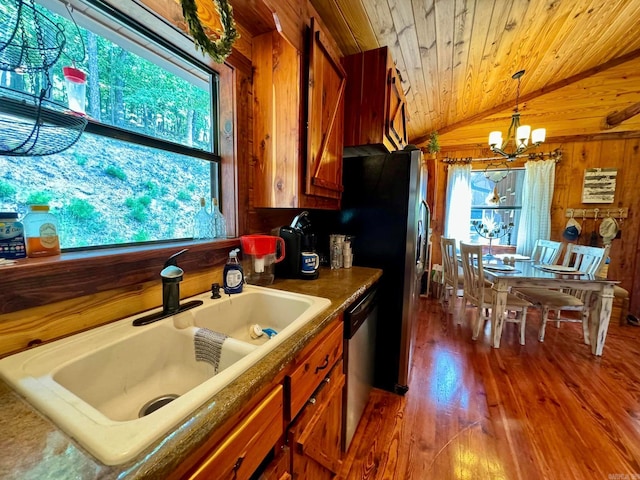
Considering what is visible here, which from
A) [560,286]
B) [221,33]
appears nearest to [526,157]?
[560,286]

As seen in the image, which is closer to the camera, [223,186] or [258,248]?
[258,248]

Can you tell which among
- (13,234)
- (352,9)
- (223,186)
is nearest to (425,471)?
(223,186)

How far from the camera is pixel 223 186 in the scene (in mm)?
1442

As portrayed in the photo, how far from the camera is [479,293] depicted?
2.67 m

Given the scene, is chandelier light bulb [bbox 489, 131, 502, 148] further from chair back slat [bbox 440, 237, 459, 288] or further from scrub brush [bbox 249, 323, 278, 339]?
scrub brush [bbox 249, 323, 278, 339]

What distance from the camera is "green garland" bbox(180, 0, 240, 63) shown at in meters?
0.82

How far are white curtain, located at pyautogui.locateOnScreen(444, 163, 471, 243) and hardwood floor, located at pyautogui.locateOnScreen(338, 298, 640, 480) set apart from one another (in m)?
1.86

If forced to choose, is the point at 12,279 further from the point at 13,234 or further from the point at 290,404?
the point at 290,404

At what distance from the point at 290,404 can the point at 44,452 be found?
0.54 m

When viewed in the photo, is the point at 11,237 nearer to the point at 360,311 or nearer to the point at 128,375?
the point at 128,375

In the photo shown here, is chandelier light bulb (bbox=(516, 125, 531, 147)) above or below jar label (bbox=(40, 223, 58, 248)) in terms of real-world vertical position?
above

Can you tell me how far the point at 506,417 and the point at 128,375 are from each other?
208cm

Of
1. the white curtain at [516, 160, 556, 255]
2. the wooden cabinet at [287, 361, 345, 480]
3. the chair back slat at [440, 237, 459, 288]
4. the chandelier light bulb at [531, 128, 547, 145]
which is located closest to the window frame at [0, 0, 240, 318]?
the wooden cabinet at [287, 361, 345, 480]

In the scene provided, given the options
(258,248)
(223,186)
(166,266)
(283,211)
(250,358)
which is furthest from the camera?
(283,211)
